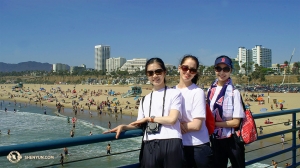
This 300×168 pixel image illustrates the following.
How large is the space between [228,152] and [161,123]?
1006 millimetres

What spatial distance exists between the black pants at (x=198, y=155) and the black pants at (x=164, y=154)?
9.8 inches

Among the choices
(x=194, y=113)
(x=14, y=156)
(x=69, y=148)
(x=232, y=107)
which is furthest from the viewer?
(x=69, y=148)

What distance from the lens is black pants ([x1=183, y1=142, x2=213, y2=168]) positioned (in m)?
2.33

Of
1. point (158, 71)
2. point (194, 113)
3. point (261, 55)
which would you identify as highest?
point (261, 55)

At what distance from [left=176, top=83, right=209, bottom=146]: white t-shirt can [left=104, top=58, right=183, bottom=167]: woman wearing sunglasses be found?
147 millimetres

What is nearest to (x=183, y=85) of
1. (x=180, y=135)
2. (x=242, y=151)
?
(x=180, y=135)

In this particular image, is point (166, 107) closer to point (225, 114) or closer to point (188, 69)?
point (188, 69)

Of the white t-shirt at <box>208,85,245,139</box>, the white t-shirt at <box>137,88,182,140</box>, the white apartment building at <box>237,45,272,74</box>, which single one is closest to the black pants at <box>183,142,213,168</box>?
the white t-shirt at <box>137,88,182,140</box>

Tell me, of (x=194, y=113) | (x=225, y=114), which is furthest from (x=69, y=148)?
(x=194, y=113)

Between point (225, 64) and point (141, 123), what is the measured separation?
1.11 m

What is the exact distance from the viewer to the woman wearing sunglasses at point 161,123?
211 centimetres

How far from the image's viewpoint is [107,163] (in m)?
16.6

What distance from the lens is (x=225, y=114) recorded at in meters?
2.74

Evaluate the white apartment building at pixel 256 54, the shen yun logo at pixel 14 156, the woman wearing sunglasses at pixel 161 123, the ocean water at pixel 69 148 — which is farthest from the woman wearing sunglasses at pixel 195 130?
the white apartment building at pixel 256 54
